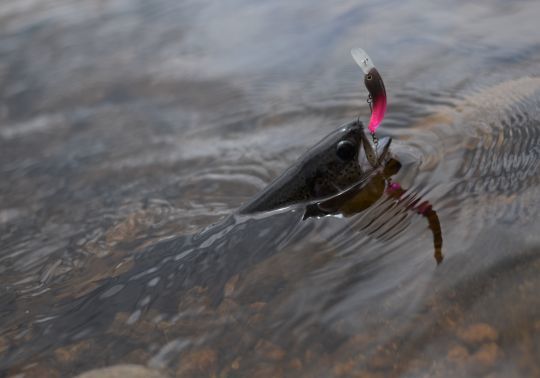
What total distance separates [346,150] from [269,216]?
2.19 ft

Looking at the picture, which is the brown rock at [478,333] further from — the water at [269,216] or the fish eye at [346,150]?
the fish eye at [346,150]

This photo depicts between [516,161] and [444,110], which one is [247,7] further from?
[516,161]

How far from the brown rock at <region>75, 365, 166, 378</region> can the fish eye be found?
174 cm

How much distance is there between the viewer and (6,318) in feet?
11.9

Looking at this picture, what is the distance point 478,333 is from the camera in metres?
2.41

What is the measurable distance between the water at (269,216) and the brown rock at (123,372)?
70mm

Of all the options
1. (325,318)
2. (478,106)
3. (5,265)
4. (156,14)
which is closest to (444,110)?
(478,106)

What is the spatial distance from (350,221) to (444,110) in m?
1.52

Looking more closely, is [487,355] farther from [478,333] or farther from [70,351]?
[70,351]

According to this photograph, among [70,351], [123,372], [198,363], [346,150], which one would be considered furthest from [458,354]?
[70,351]

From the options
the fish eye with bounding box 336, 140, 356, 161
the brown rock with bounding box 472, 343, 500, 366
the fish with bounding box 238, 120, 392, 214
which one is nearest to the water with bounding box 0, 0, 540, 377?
the brown rock with bounding box 472, 343, 500, 366

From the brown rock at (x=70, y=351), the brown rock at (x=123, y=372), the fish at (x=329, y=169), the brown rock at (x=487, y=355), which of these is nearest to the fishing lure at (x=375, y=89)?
the fish at (x=329, y=169)

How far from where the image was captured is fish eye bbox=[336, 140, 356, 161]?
3.78 metres

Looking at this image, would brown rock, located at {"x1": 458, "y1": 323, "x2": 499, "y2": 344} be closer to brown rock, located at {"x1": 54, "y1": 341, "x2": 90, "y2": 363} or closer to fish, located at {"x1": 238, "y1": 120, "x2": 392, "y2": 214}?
fish, located at {"x1": 238, "y1": 120, "x2": 392, "y2": 214}
